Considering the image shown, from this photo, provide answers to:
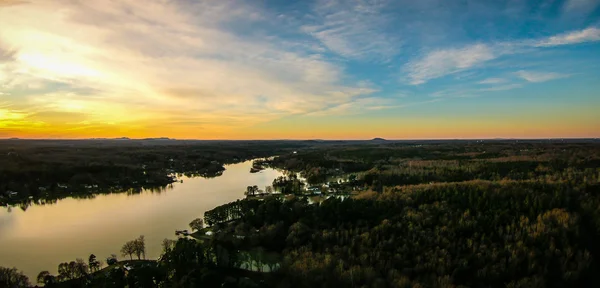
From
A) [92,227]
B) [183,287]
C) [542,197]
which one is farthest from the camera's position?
[92,227]

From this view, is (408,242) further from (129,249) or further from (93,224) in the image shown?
(93,224)

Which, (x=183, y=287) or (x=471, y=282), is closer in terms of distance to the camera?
(x=183, y=287)

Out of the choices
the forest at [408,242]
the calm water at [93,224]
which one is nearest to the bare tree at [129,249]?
the calm water at [93,224]

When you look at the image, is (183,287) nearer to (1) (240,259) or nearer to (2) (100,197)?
(1) (240,259)

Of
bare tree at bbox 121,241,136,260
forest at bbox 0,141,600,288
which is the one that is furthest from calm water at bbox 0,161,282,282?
forest at bbox 0,141,600,288

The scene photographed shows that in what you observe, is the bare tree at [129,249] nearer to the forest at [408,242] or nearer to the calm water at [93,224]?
the calm water at [93,224]

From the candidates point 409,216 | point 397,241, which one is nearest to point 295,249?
point 397,241

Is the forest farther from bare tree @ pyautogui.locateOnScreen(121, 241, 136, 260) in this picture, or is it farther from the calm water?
the calm water

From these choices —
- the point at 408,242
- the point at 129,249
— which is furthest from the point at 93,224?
the point at 408,242

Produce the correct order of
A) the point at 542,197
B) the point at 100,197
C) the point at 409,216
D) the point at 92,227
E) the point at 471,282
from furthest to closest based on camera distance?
the point at 100,197, the point at 92,227, the point at 542,197, the point at 409,216, the point at 471,282
